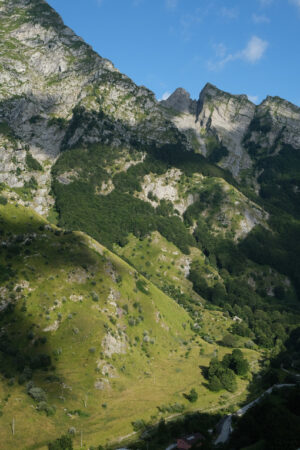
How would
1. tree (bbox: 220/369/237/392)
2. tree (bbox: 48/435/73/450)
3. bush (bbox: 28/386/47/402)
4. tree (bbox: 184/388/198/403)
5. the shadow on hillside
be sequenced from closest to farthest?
tree (bbox: 48/435/73/450) → bush (bbox: 28/386/47/402) → the shadow on hillside → tree (bbox: 184/388/198/403) → tree (bbox: 220/369/237/392)

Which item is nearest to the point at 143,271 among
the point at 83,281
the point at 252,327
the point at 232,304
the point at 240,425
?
the point at 232,304

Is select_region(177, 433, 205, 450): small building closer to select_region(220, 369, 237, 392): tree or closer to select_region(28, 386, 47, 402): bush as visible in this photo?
select_region(28, 386, 47, 402): bush

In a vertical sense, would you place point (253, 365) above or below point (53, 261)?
below

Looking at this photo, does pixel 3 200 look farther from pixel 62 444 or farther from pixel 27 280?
pixel 62 444

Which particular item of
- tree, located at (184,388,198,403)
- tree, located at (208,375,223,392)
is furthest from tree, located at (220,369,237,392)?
tree, located at (184,388,198,403)

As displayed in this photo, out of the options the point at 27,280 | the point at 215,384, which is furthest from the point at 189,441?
the point at 27,280

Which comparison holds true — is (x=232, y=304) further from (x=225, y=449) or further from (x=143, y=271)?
(x=225, y=449)
